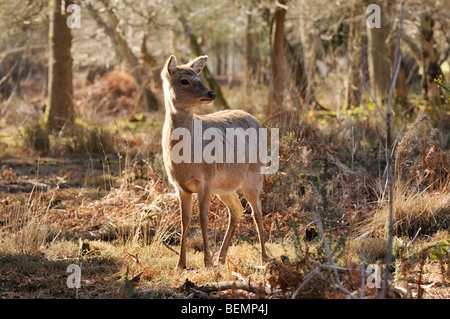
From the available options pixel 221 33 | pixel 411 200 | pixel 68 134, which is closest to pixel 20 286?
pixel 411 200

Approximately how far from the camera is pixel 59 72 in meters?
13.1

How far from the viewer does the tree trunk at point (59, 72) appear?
12.7 metres

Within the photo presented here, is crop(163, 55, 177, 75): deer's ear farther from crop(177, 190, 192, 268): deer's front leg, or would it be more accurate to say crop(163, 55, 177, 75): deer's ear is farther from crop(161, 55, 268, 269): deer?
crop(177, 190, 192, 268): deer's front leg

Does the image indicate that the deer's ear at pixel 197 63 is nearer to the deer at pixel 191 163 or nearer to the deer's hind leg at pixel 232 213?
the deer at pixel 191 163

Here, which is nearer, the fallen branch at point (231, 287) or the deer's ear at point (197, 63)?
the fallen branch at point (231, 287)

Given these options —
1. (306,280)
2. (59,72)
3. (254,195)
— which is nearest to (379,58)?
(59,72)

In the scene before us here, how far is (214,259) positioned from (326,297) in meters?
2.35

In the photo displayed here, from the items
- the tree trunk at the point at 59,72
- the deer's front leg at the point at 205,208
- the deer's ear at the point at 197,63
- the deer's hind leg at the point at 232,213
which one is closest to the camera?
the deer's front leg at the point at 205,208

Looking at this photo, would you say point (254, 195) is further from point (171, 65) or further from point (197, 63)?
point (171, 65)

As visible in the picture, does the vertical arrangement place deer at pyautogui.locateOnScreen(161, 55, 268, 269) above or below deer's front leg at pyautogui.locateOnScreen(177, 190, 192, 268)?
above

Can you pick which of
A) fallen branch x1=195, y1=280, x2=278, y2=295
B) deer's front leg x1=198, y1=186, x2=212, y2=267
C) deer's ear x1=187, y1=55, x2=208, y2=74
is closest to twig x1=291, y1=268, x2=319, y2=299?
fallen branch x1=195, y1=280, x2=278, y2=295

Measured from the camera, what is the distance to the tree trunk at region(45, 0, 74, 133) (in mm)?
12695

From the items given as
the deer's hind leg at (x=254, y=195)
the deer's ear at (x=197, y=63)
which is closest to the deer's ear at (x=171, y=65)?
the deer's ear at (x=197, y=63)

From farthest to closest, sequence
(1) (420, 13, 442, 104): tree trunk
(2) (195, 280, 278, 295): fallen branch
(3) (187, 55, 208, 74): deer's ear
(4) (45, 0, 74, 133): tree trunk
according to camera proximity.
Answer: (1) (420, 13, 442, 104): tree trunk → (4) (45, 0, 74, 133): tree trunk → (3) (187, 55, 208, 74): deer's ear → (2) (195, 280, 278, 295): fallen branch
